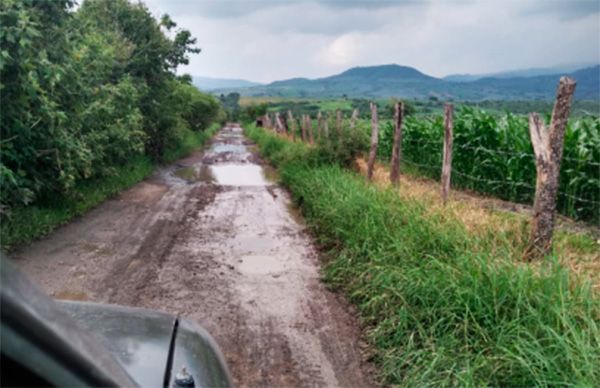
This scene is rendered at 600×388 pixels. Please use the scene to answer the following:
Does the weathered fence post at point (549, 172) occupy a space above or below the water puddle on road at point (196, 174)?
above

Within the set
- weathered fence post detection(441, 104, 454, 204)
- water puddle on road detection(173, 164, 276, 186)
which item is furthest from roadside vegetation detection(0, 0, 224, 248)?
weathered fence post detection(441, 104, 454, 204)

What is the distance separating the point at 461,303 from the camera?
14.5ft

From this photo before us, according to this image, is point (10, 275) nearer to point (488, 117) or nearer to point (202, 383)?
point (202, 383)

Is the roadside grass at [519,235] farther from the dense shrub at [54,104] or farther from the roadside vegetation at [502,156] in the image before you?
the dense shrub at [54,104]

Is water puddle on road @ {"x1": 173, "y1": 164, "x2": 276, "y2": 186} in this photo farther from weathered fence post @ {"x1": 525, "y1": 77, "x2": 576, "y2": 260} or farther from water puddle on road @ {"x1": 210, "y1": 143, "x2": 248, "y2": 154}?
weathered fence post @ {"x1": 525, "y1": 77, "x2": 576, "y2": 260}

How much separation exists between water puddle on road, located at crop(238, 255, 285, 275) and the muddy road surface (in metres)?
0.01

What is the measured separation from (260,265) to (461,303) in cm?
344

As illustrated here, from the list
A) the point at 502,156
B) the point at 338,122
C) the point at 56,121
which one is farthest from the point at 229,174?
the point at 56,121

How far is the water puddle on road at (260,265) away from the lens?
7062mm

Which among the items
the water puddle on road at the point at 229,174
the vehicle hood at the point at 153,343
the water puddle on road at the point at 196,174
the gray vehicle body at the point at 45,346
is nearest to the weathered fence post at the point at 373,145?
the water puddle on road at the point at 229,174

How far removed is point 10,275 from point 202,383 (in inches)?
38.4

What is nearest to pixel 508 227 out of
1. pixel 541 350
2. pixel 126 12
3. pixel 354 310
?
pixel 354 310

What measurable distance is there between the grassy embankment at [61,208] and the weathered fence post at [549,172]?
6641 millimetres

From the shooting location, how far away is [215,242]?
8.48m
